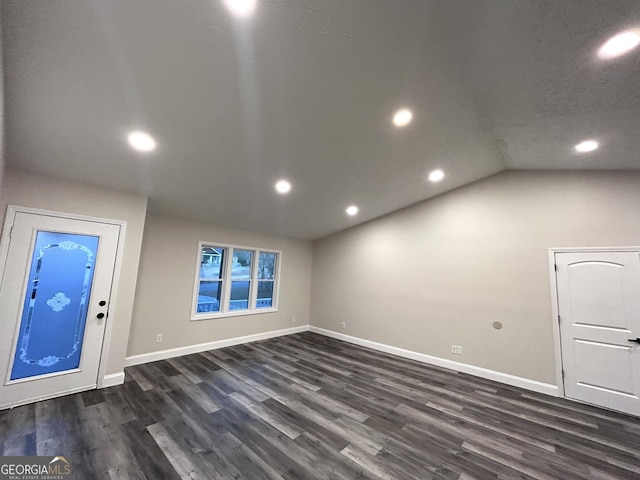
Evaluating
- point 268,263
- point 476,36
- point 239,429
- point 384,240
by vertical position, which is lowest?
point 239,429

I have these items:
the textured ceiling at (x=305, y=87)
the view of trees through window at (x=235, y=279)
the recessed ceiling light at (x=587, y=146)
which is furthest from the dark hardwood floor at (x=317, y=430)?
the recessed ceiling light at (x=587, y=146)

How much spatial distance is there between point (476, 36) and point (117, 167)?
146 inches

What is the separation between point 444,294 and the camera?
15.1 ft

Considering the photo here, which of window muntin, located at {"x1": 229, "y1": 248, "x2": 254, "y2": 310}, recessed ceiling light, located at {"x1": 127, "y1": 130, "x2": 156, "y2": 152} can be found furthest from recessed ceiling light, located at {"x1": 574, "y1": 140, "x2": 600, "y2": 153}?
window muntin, located at {"x1": 229, "y1": 248, "x2": 254, "y2": 310}

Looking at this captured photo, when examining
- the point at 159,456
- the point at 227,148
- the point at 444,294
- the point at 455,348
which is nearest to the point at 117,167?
the point at 227,148

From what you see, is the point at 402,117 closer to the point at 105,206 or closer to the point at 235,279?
the point at 105,206

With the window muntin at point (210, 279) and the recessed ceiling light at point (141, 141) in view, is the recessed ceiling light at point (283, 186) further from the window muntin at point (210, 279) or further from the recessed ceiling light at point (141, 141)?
the window muntin at point (210, 279)

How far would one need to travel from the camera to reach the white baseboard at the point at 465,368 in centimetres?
361

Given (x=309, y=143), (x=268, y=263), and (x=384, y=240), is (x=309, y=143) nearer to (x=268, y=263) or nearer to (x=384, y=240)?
(x=384, y=240)

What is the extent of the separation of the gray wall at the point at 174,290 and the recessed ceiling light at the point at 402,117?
13.2 ft

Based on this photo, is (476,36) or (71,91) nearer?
(476,36)

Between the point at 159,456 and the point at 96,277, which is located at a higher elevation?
the point at 96,277

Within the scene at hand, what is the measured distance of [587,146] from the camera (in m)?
2.98

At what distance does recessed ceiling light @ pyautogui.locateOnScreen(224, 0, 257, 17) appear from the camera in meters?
1.48
